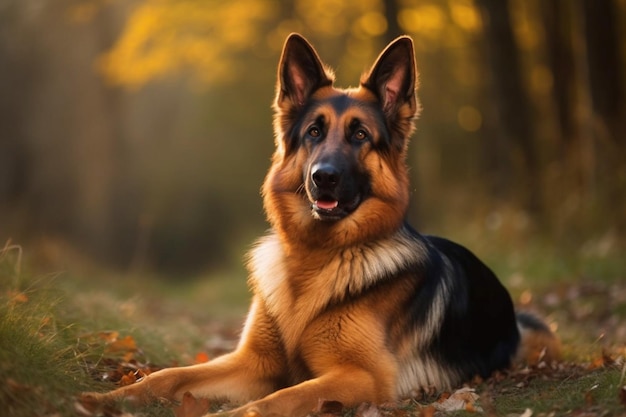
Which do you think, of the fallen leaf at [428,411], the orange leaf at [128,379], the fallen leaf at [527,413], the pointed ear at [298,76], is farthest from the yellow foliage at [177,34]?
the fallen leaf at [527,413]

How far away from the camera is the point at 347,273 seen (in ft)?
16.8

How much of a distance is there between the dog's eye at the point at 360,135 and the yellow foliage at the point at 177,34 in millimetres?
13854

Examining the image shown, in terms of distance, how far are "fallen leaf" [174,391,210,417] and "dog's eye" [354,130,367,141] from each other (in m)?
1.95

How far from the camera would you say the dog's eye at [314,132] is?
17.4 ft

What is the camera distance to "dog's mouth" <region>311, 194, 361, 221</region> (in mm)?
5090

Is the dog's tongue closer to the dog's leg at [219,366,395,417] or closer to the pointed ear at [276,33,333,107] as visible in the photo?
the pointed ear at [276,33,333,107]

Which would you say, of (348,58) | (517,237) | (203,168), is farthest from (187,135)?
(517,237)

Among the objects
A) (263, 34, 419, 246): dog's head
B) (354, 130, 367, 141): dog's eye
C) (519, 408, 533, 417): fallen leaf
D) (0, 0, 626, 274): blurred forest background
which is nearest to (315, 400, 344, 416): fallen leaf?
(519, 408, 533, 417): fallen leaf

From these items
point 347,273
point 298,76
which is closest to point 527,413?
point 347,273

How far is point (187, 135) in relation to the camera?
82.0ft

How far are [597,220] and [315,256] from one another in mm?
7814

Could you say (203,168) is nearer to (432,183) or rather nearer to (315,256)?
(432,183)

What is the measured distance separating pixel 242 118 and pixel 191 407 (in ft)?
71.2

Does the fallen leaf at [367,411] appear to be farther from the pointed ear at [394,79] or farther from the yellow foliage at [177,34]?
the yellow foliage at [177,34]
